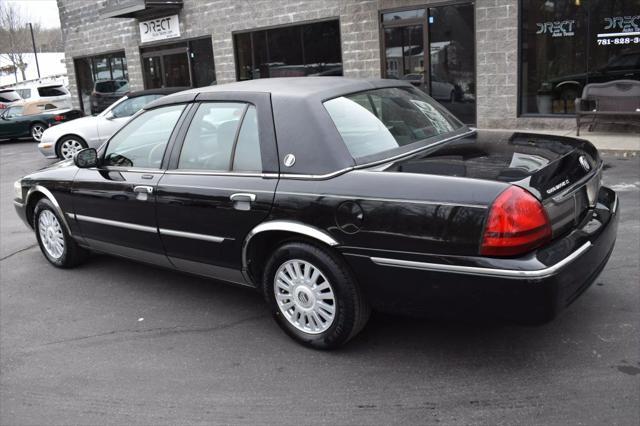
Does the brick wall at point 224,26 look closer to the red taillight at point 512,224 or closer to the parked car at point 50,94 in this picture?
the parked car at point 50,94

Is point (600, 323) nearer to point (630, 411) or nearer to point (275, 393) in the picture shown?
point (630, 411)

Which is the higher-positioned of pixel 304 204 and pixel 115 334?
pixel 304 204

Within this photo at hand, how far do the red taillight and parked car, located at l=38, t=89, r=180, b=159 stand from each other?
34.6 ft

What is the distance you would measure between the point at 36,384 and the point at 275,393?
142 centimetres

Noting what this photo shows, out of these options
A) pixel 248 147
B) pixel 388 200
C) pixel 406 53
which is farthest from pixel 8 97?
pixel 388 200

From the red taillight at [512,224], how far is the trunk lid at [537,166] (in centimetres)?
8

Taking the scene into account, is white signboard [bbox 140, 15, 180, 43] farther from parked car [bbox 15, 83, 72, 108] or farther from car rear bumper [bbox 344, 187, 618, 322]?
car rear bumper [bbox 344, 187, 618, 322]

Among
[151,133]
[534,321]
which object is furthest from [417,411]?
[151,133]

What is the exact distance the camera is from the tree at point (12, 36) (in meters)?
47.6

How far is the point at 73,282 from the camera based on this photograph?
5414 millimetres

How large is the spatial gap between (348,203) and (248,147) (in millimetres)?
898

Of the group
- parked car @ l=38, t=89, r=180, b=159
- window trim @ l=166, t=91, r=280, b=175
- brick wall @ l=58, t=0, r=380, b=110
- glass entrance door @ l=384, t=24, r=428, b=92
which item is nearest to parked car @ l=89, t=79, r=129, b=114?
brick wall @ l=58, t=0, r=380, b=110

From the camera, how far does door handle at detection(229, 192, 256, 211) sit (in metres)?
3.83

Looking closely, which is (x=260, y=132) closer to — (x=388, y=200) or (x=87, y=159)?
(x=388, y=200)
